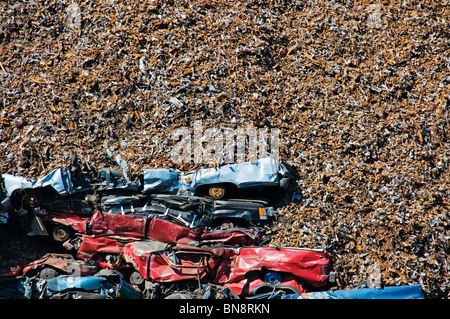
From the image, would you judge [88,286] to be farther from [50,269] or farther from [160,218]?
[160,218]

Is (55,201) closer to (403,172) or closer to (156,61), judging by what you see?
(156,61)

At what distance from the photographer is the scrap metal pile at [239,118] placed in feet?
28.7

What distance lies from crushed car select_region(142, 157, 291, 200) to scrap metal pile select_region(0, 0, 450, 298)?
0.25m

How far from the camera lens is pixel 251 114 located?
1024cm

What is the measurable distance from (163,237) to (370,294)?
164 inches

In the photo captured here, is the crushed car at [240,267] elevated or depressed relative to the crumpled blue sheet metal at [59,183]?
depressed

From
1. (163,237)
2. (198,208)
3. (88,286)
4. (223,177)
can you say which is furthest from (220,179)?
(88,286)

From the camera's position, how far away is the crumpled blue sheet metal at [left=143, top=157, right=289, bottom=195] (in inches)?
357

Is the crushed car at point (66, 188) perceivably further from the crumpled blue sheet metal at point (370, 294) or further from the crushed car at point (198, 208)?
the crumpled blue sheet metal at point (370, 294)

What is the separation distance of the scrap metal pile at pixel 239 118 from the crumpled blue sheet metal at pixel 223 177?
0.91ft

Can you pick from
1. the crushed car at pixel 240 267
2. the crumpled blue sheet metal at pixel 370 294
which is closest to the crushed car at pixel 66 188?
the crushed car at pixel 240 267

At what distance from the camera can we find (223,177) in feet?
30.1

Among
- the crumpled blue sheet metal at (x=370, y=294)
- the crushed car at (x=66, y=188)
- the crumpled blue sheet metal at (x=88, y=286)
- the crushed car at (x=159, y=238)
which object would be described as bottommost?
the crumpled blue sheet metal at (x=370, y=294)

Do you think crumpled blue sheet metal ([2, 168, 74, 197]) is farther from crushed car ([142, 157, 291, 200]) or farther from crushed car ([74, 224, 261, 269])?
crushed car ([142, 157, 291, 200])
